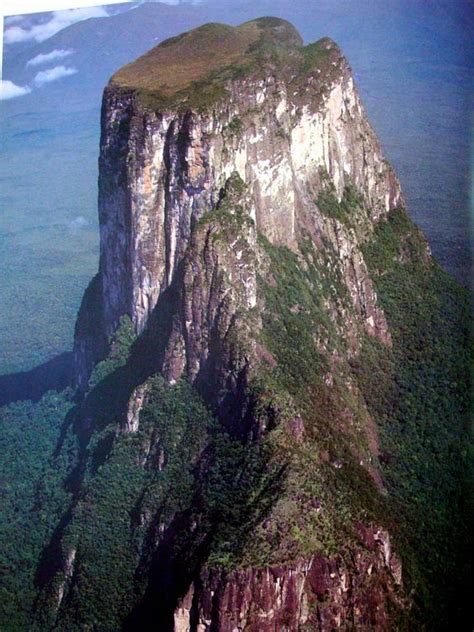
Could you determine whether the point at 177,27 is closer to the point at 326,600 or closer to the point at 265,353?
the point at 265,353

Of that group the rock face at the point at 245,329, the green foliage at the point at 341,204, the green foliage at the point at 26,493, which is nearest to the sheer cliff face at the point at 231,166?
the rock face at the point at 245,329

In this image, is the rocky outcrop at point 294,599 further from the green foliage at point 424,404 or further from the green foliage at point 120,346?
the green foliage at point 120,346

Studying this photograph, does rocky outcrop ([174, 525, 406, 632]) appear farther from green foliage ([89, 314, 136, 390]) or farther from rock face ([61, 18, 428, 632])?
green foliage ([89, 314, 136, 390])

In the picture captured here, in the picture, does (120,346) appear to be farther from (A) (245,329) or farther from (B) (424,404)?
(B) (424,404)

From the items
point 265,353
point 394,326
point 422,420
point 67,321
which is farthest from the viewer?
point 67,321

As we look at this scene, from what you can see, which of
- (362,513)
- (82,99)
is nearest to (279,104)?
(82,99)

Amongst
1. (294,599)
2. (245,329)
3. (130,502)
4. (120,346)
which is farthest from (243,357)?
(120,346)

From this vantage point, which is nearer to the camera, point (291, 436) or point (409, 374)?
point (291, 436)

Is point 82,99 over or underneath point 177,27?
underneath
